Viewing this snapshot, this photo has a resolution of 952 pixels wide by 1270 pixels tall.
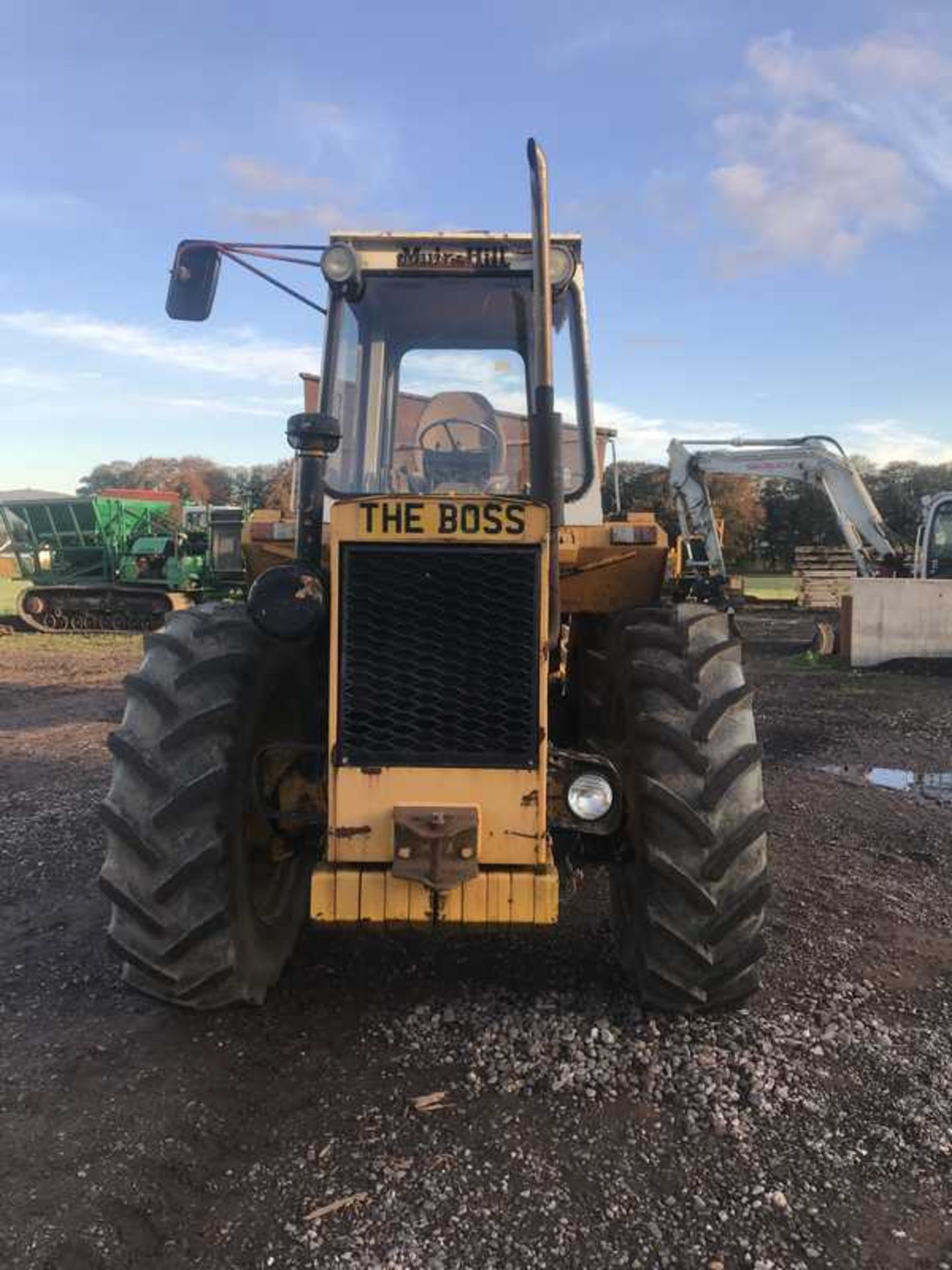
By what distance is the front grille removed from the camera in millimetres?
3113

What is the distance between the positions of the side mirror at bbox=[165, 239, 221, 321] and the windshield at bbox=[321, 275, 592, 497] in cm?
70

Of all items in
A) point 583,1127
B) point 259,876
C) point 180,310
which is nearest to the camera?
point 583,1127

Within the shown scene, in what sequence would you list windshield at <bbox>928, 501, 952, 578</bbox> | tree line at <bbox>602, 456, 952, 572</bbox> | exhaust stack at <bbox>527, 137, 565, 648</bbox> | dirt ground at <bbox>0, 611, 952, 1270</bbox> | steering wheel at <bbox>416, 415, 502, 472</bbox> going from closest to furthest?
dirt ground at <bbox>0, 611, 952, 1270</bbox> < exhaust stack at <bbox>527, 137, 565, 648</bbox> < steering wheel at <bbox>416, 415, 502, 472</bbox> < windshield at <bbox>928, 501, 952, 578</bbox> < tree line at <bbox>602, 456, 952, 572</bbox>

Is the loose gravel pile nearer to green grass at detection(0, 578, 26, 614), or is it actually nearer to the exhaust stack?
the exhaust stack

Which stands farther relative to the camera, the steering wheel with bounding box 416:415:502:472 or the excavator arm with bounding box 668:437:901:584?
the excavator arm with bounding box 668:437:901:584

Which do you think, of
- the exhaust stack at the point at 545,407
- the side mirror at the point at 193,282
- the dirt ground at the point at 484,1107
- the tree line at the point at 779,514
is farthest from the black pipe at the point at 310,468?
the tree line at the point at 779,514

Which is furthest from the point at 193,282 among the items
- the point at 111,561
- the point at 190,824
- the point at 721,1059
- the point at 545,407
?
the point at 111,561

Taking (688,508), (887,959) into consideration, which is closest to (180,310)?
(887,959)

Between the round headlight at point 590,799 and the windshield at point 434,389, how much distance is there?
1.64m

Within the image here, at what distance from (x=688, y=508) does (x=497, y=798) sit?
60.9 feet

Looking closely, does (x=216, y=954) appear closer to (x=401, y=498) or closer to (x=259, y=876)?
(x=259, y=876)

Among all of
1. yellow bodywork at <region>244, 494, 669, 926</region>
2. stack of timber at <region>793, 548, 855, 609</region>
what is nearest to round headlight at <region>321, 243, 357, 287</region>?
yellow bodywork at <region>244, 494, 669, 926</region>

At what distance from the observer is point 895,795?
7.09 metres

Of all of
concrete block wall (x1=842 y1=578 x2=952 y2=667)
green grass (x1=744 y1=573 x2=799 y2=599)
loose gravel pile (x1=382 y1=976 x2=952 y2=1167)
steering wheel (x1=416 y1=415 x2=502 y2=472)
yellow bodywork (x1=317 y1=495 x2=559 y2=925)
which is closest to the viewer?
loose gravel pile (x1=382 y1=976 x2=952 y2=1167)
